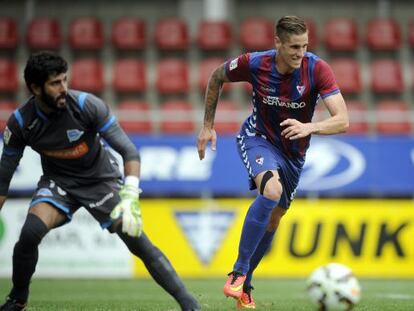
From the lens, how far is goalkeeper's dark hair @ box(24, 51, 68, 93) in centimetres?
611

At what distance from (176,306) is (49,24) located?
499 inches

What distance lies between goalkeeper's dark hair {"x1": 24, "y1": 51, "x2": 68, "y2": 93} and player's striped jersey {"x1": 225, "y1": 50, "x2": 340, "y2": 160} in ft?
6.66

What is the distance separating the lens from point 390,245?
15.1 metres

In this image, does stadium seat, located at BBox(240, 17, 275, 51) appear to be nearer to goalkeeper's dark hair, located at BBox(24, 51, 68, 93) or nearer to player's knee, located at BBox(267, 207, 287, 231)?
player's knee, located at BBox(267, 207, 287, 231)

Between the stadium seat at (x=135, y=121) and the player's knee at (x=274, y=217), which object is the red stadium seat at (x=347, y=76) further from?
the player's knee at (x=274, y=217)

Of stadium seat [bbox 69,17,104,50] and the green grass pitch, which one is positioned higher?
stadium seat [bbox 69,17,104,50]

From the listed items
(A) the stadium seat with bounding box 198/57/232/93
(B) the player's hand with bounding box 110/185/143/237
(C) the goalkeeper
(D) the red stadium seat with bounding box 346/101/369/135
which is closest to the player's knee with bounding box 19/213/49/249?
(C) the goalkeeper

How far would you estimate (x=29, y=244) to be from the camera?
6.30m

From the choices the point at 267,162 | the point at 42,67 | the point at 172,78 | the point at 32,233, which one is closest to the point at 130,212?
the point at 32,233

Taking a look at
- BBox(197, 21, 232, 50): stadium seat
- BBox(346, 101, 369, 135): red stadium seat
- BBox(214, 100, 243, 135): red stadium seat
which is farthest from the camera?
BBox(197, 21, 232, 50): stadium seat

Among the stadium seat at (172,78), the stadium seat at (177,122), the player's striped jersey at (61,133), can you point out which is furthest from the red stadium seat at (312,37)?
the player's striped jersey at (61,133)

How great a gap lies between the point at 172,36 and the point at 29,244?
1317 cm

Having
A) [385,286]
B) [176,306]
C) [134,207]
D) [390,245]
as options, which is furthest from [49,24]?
[134,207]

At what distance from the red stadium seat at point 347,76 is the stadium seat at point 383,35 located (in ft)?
2.81
